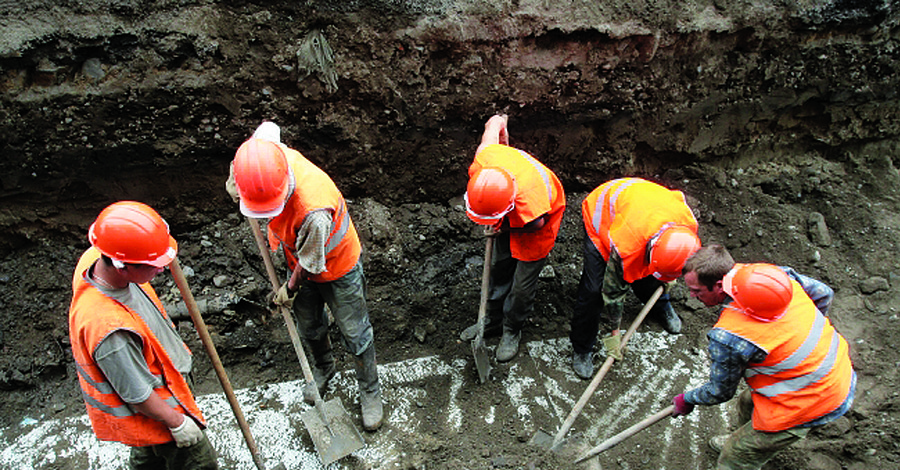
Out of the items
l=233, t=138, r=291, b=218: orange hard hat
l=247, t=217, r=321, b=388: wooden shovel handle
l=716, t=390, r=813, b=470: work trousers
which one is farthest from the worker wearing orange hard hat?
l=233, t=138, r=291, b=218: orange hard hat

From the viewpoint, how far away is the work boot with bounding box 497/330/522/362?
154 inches

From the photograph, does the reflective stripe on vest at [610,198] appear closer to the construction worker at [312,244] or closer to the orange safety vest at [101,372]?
the construction worker at [312,244]

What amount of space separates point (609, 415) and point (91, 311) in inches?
118

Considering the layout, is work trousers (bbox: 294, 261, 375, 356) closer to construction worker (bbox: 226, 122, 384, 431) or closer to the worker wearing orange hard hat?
construction worker (bbox: 226, 122, 384, 431)

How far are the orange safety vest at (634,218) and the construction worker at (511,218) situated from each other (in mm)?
309

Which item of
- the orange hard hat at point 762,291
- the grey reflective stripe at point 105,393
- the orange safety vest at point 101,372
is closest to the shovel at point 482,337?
the orange hard hat at point 762,291

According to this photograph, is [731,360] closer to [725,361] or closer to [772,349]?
[725,361]

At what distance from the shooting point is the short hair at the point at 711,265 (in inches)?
102

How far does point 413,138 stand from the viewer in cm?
442

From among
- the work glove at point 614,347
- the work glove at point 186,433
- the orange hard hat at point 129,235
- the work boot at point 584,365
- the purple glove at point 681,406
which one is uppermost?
the orange hard hat at point 129,235

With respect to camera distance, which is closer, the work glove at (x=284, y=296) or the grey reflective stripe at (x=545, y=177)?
the work glove at (x=284, y=296)

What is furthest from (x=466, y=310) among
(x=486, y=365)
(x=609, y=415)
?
(x=609, y=415)

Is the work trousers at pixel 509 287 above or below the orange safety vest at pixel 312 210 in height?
below

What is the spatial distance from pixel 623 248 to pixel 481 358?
126 cm
